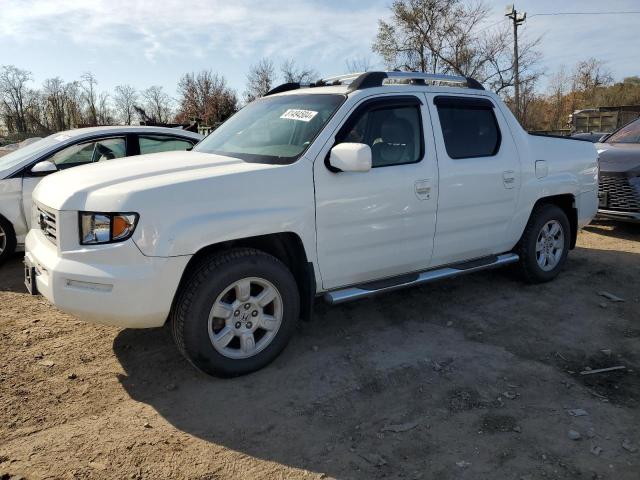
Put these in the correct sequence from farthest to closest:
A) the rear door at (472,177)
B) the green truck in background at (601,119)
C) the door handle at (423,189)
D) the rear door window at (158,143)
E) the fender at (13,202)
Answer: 1. the green truck in background at (601,119)
2. the rear door window at (158,143)
3. the fender at (13,202)
4. the rear door at (472,177)
5. the door handle at (423,189)

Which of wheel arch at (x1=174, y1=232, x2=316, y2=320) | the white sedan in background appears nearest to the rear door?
wheel arch at (x1=174, y1=232, x2=316, y2=320)

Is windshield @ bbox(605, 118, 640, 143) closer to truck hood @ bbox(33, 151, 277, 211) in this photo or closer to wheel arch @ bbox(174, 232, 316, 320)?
wheel arch @ bbox(174, 232, 316, 320)

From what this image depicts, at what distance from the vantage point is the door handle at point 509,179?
4598 millimetres

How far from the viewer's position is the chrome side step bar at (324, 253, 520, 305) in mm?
3691

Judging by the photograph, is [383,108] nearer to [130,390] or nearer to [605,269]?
[130,390]

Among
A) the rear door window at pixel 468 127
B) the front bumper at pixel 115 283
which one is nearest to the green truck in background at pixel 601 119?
the rear door window at pixel 468 127

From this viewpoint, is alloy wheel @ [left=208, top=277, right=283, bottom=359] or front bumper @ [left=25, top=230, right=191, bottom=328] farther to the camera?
alloy wheel @ [left=208, top=277, right=283, bottom=359]

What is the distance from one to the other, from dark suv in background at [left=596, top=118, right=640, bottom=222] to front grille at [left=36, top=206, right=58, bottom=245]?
715cm

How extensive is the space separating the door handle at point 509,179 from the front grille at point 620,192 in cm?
354

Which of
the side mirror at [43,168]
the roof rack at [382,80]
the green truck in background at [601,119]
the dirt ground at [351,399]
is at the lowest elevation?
the dirt ground at [351,399]

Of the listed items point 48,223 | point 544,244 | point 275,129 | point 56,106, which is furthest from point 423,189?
point 56,106

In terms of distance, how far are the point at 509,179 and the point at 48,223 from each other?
3756 millimetres

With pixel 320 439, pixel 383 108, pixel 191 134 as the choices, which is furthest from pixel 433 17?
pixel 320 439

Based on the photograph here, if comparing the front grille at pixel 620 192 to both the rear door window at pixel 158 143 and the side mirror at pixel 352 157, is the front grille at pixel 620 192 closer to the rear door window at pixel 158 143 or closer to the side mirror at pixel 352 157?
the side mirror at pixel 352 157
